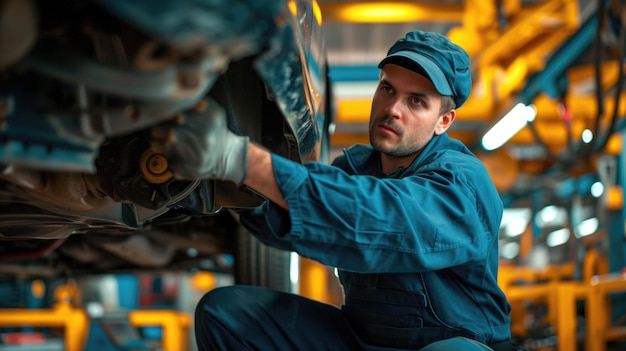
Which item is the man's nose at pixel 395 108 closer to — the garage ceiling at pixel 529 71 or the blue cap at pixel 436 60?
the blue cap at pixel 436 60

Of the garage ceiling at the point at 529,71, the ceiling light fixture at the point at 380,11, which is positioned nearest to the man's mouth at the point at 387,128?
the garage ceiling at the point at 529,71

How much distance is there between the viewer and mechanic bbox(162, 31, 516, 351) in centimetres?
139

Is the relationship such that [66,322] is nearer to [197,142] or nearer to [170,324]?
[170,324]

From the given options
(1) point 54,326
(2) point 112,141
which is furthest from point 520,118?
(2) point 112,141

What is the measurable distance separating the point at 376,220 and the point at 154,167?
1.43ft

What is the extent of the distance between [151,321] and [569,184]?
221 inches

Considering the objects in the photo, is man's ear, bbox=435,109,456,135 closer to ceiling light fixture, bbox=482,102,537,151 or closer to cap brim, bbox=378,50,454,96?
cap brim, bbox=378,50,454,96

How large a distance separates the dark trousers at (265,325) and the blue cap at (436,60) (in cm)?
65

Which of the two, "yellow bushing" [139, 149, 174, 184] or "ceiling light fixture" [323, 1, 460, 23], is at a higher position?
Result: "ceiling light fixture" [323, 1, 460, 23]

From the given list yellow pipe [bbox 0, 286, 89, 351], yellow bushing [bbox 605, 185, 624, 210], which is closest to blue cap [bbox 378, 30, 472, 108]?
yellow pipe [bbox 0, 286, 89, 351]

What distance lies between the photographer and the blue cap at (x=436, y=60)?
1.82m

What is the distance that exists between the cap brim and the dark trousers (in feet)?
2.09

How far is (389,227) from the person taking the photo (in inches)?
57.1

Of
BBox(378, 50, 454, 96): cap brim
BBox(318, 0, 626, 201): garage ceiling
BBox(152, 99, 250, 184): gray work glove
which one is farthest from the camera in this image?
BBox(318, 0, 626, 201): garage ceiling
